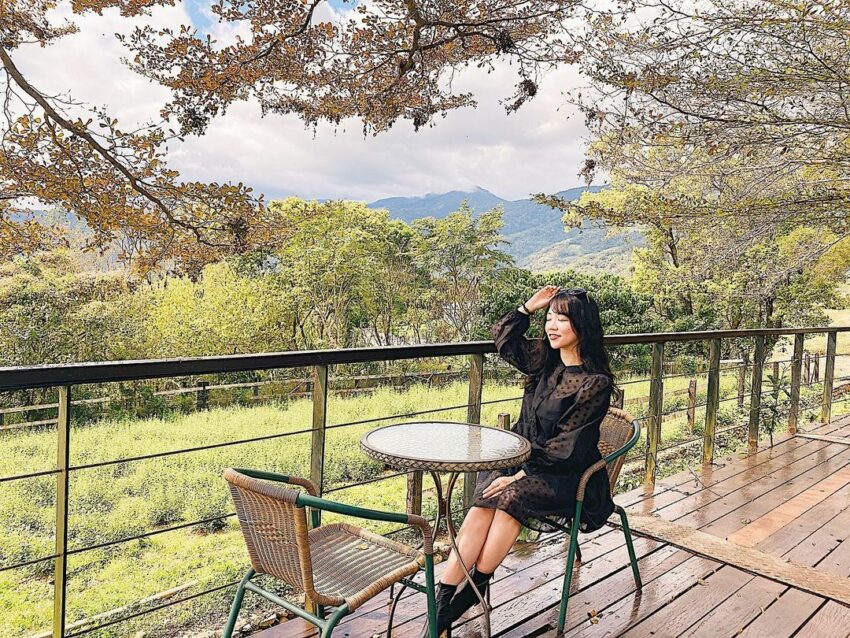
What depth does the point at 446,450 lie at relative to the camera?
190cm

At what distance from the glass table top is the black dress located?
11 cm

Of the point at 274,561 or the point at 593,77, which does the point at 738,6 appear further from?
the point at 274,561

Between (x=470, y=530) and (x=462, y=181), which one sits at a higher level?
(x=462, y=181)

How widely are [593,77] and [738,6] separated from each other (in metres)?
1.22

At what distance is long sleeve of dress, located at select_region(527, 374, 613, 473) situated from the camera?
2025mm

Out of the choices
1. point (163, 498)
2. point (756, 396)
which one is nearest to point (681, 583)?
point (756, 396)

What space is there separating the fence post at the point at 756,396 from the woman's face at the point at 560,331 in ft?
9.86

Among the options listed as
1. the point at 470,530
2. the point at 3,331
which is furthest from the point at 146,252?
the point at 3,331

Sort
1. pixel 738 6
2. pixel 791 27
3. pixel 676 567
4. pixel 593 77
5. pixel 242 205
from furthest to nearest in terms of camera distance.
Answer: pixel 242 205, pixel 593 77, pixel 738 6, pixel 791 27, pixel 676 567

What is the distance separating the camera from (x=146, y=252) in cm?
699

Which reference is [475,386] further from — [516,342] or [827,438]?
[827,438]

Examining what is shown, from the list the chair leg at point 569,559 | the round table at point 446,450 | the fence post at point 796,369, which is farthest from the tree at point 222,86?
the chair leg at point 569,559

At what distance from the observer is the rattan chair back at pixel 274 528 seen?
1.39 meters

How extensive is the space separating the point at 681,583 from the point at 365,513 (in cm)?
174
